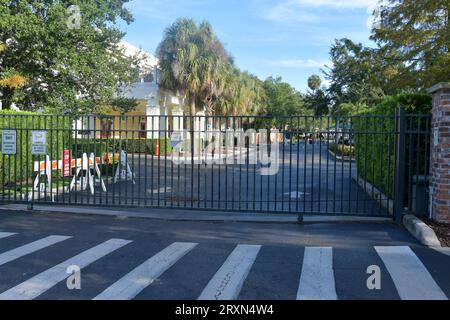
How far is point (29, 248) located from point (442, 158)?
22.3 ft

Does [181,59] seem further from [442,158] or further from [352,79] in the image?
[442,158]

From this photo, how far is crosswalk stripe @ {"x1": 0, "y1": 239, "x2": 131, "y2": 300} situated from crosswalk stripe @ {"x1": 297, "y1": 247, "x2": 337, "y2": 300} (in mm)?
2759

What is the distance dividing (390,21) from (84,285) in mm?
15477

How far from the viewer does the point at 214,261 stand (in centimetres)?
659

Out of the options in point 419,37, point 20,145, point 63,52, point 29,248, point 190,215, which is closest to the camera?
point 29,248

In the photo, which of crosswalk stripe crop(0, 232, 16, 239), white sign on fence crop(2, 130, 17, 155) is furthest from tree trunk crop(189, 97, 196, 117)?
crosswalk stripe crop(0, 232, 16, 239)

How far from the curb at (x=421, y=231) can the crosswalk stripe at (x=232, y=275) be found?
2.55m

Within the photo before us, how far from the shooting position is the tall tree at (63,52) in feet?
62.8

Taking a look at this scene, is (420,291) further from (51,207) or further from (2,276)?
(51,207)

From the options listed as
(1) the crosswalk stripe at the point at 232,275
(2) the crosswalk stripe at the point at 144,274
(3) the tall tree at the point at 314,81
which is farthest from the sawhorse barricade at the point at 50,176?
(3) the tall tree at the point at 314,81

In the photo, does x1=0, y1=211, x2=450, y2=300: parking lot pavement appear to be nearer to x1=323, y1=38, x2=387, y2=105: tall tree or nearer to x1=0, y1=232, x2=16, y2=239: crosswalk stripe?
x1=0, y1=232, x2=16, y2=239: crosswalk stripe

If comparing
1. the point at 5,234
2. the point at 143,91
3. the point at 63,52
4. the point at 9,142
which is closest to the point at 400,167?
the point at 5,234

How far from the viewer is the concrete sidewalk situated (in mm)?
9609

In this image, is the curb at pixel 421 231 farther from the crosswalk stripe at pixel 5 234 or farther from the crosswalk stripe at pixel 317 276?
the crosswalk stripe at pixel 5 234
